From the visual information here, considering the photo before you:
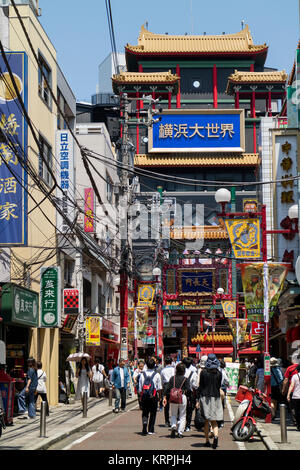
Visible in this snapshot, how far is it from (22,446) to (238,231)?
33.2ft

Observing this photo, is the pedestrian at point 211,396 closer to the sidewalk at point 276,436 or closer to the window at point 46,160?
the sidewalk at point 276,436

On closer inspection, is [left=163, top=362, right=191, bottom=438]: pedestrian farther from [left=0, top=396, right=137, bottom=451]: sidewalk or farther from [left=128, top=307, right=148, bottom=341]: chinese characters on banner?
[left=128, top=307, right=148, bottom=341]: chinese characters on banner

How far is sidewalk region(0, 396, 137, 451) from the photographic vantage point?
50.4ft

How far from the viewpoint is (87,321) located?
129ft

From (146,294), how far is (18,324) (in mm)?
25038

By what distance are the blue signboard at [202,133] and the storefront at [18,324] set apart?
50583 mm

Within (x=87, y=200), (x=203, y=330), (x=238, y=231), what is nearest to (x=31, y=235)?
(x=238, y=231)

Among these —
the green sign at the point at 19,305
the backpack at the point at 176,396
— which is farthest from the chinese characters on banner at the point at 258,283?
the green sign at the point at 19,305

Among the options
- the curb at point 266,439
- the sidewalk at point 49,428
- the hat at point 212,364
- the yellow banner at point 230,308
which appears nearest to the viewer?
the curb at point 266,439

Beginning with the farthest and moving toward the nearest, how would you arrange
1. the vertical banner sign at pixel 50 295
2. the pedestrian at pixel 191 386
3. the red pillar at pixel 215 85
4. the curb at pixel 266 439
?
1. the red pillar at pixel 215 85
2. the vertical banner sign at pixel 50 295
3. the pedestrian at pixel 191 386
4. the curb at pixel 266 439

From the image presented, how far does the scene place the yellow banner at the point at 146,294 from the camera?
48.9 metres

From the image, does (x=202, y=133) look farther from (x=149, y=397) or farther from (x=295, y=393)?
(x=149, y=397)

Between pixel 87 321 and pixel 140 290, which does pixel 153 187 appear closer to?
pixel 140 290

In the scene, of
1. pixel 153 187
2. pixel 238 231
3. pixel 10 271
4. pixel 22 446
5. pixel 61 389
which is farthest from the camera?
pixel 153 187
